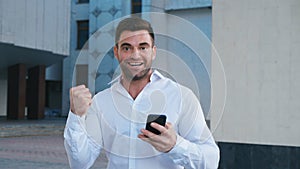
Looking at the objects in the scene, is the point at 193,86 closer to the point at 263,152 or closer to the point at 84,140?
the point at 84,140

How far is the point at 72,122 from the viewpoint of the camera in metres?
1.60

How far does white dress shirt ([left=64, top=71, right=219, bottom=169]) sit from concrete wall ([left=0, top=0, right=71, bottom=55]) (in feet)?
61.7

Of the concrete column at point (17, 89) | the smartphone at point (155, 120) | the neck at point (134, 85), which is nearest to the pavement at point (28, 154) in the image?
the neck at point (134, 85)

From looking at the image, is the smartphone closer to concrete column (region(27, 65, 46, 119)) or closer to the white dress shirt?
the white dress shirt

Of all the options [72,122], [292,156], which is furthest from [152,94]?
[292,156]

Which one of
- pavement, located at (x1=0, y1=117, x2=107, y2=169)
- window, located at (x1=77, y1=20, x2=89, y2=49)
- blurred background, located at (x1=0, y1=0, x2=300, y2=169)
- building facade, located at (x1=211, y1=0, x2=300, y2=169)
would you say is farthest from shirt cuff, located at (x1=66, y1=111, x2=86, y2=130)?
window, located at (x1=77, y1=20, x2=89, y2=49)

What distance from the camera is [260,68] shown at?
280 inches

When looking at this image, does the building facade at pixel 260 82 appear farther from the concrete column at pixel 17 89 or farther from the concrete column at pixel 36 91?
the concrete column at pixel 36 91

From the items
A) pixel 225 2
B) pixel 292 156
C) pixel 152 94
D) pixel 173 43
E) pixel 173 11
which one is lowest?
pixel 292 156

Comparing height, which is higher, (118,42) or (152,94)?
(118,42)

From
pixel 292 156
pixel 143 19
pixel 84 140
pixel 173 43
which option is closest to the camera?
pixel 173 43

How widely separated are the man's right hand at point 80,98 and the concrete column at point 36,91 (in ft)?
80.6

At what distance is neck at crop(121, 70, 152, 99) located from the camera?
165 centimetres

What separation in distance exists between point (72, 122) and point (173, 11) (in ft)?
83.1
